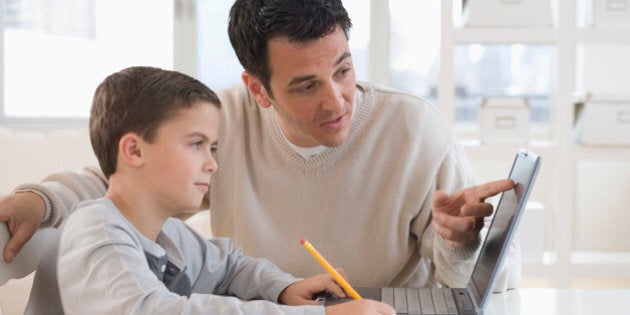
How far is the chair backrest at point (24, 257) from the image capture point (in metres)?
1.21

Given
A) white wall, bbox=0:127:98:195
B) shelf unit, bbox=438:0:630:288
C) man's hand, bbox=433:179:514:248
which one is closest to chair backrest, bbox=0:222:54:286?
man's hand, bbox=433:179:514:248

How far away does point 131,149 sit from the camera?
3.99 ft

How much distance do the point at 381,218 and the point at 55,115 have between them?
2.89 metres

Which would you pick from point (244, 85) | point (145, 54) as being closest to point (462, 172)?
point (244, 85)

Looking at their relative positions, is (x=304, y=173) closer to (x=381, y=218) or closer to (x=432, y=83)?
(x=381, y=218)

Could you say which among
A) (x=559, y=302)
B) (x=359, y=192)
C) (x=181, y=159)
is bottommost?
(x=559, y=302)

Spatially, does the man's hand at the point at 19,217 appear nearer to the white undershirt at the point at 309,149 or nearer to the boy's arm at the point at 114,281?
the boy's arm at the point at 114,281

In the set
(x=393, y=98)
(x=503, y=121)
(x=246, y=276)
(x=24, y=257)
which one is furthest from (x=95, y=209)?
(x=503, y=121)

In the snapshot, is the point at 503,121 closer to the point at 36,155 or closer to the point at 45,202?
the point at 36,155

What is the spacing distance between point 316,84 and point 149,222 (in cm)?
42

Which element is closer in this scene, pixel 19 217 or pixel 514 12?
pixel 19 217

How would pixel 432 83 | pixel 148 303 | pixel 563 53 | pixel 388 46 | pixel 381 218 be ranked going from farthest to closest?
pixel 432 83, pixel 388 46, pixel 563 53, pixel 381 218, pixel 148 303

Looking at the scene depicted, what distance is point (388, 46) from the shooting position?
3926 mm

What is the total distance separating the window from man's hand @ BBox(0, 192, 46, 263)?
2827mm
